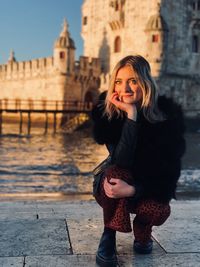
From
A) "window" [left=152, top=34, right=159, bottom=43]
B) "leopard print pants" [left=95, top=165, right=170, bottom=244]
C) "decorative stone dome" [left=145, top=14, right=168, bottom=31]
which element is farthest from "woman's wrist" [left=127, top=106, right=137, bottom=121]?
"window" [left=152, top=34, right=159, bottom=43]

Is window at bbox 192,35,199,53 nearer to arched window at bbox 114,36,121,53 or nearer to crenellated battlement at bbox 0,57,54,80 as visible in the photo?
arched window at bbox 114,36,121,53

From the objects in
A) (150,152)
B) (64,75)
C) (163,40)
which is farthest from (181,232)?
(64,75)

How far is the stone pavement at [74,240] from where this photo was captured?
301cm

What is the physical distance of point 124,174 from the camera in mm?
3102

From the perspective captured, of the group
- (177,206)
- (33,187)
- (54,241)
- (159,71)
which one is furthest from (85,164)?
(159,71)

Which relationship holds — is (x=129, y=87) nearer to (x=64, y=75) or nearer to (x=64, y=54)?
(x=64, y=75)

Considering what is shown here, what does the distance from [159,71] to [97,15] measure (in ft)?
29.9

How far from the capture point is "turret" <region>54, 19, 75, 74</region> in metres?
36.4

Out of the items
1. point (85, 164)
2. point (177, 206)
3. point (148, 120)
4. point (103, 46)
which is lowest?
point (85, 164)

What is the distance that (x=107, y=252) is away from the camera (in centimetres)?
300

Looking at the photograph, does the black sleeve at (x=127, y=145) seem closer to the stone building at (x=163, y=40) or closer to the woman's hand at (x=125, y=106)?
the woman's hand at (x=125, y=106)

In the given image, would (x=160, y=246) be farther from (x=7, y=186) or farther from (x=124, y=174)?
(x=7, y=186)

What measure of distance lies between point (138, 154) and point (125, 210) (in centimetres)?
39

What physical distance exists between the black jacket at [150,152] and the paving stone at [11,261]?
886 mm
